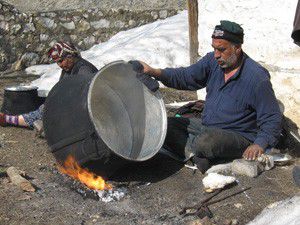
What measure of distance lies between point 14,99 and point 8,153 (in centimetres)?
86

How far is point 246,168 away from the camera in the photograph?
470 cm

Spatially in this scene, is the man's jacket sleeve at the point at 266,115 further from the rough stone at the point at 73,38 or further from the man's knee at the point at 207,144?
the rough stone at the point at 73,38

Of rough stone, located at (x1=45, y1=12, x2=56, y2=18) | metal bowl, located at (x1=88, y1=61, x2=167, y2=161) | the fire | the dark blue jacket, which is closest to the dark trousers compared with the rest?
the dark blue jacket

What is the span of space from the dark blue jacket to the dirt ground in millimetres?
423

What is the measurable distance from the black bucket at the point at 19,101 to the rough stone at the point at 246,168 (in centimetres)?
235

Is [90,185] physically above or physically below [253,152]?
below

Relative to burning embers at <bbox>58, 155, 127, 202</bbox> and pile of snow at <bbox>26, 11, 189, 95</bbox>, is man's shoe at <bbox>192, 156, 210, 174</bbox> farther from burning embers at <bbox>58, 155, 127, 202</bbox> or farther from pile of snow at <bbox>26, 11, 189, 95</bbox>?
pile of snow at <bbox>26, 11, 189, 95</bbox>

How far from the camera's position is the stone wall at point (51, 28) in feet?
27.4

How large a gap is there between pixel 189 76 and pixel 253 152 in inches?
37.7

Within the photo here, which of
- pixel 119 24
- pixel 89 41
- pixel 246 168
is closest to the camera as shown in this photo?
pixel 246 168

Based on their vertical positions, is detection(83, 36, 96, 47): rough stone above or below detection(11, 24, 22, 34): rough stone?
below

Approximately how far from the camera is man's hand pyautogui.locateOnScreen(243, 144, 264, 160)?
4637 mm

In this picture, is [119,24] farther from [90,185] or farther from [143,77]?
[90,185]

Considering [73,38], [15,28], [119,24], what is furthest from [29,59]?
[119,24]
